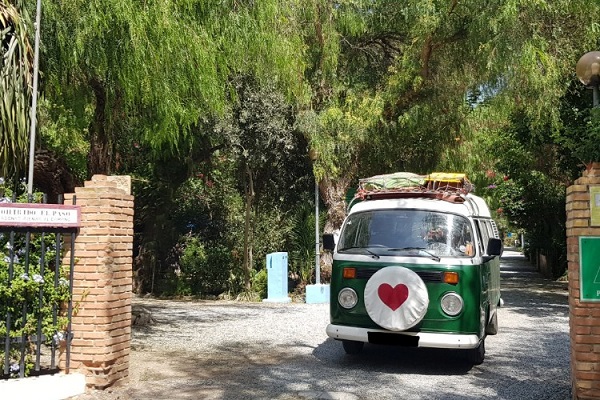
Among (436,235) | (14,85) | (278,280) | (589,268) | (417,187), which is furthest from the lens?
(278,280)

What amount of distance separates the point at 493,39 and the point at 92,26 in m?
9.73

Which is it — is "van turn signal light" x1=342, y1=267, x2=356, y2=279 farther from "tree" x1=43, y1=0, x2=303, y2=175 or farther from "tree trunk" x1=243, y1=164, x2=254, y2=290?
"tree trunk" x1=243, y1=164, x2=254, y2=290

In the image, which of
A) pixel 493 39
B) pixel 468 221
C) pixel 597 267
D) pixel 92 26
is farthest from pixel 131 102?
pixel 493 39

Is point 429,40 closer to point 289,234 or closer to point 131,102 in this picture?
point 289,234

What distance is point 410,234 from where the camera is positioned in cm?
850

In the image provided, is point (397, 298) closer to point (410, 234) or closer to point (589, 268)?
point (410, 234)

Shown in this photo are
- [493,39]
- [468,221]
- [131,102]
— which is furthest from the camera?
[493,39]

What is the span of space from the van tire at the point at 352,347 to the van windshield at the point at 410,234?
1.31 metres

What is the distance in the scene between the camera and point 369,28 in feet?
58.9

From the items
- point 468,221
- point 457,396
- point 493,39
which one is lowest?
point 457,396

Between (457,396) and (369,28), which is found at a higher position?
(369,28)

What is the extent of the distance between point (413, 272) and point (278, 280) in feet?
33.1

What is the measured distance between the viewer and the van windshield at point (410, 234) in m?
8.30

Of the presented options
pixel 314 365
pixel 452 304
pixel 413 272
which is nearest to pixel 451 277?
pixel 452 304
